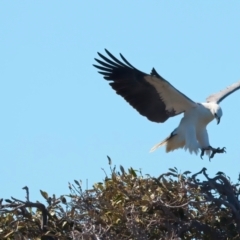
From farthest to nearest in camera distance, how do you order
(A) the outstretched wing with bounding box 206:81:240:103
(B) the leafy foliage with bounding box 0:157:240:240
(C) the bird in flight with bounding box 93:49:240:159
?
(A) the outstretched wing with bounding box 206:81:240:103
(C) the bird in flight with bounding box 93:49:240:159
(B) the leafy foliage with bounding box 0:157:240:240

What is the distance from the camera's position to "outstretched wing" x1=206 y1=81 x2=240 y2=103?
1153cm

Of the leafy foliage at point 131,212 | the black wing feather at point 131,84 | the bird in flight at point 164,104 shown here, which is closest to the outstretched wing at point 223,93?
the bird in flight at point 164,104

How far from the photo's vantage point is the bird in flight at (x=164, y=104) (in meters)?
10.6

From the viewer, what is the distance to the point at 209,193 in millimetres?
8234

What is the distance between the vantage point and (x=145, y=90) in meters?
10.8

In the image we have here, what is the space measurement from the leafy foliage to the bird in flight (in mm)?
2511

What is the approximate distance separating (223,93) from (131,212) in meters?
4.71

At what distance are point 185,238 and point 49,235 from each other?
4.35 ft

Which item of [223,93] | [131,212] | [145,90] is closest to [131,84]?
[145,90]

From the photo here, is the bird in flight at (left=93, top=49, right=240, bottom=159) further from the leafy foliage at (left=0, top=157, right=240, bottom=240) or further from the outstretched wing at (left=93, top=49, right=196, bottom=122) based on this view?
the leafy foliage at (left=0, top=157, right=240, bottom=240)

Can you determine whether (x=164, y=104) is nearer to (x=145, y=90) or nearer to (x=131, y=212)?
(x=145, y=90)

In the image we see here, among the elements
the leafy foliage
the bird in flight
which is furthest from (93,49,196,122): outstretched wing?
the leafy foliage

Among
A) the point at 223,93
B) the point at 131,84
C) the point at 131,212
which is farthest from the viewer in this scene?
the point at 223,93

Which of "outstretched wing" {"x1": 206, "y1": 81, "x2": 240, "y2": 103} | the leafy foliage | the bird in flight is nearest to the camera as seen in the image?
the leafy foliage
